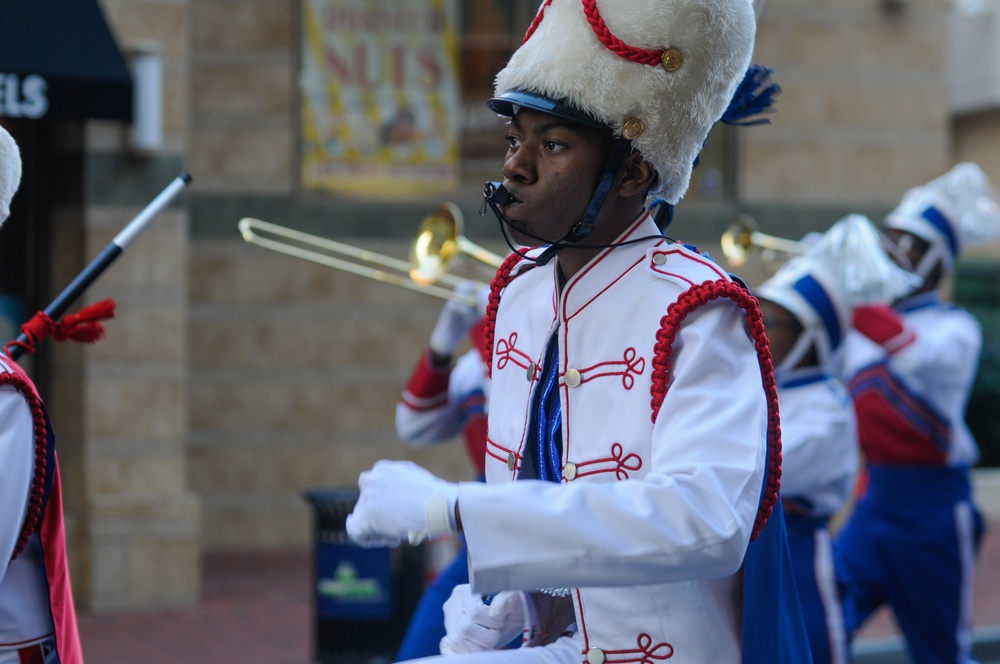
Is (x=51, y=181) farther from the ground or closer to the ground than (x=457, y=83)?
closer to the ground

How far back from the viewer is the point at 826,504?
5.66m

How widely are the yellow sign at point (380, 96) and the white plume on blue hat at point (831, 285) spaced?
5.33 m

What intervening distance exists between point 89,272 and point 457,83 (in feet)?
25.0

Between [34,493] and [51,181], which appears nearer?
[34,493]

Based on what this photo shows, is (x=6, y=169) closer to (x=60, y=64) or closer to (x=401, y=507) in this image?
(x=401, y=507)

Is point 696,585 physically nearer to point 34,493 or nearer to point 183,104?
point 34,493

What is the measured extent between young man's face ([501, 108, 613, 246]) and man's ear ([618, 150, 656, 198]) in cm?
6

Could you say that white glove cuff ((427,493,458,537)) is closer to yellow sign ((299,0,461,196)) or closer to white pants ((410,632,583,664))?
white pants ((410,632,583,664))

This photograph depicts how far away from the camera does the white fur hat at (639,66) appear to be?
2762 millimetres

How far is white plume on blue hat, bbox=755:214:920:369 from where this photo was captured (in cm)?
573

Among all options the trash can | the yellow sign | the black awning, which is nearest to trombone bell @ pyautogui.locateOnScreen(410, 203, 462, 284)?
the trash can

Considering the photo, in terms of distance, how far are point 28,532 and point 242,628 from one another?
530cm

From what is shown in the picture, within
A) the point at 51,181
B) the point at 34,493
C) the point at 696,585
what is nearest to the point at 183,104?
the point at 51,181

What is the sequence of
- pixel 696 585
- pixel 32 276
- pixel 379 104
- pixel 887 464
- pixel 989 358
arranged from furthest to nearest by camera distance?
pixel 989 358 < pixel 379 104 < pixel 32 276 < pixel 887 464 < pixel 696 585
